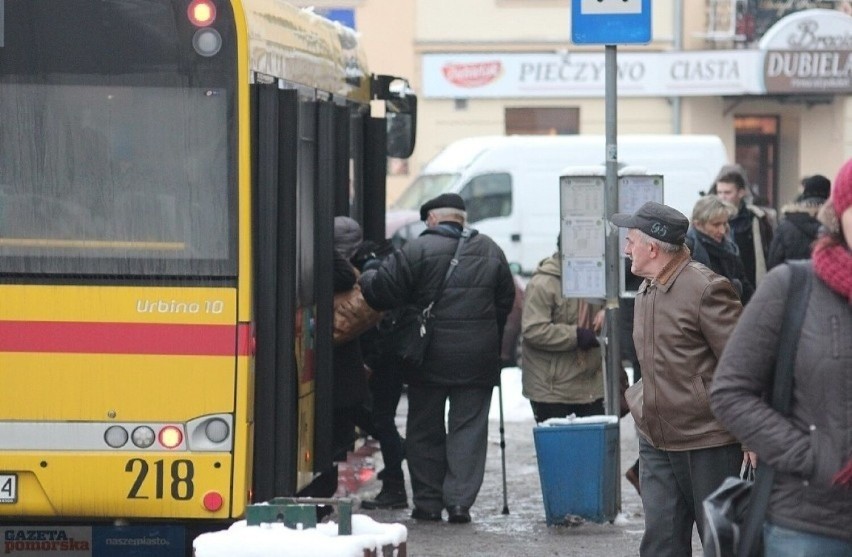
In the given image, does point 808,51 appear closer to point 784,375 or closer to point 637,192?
point 637,192

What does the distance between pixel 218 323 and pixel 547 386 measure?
328 cm

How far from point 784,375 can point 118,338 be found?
3378mm

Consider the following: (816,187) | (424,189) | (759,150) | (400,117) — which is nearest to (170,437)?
(400,117)

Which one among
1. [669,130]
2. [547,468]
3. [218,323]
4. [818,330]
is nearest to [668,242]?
[218,323]

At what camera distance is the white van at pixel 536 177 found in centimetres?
2114

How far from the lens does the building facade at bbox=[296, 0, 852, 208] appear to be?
29875 millimetres

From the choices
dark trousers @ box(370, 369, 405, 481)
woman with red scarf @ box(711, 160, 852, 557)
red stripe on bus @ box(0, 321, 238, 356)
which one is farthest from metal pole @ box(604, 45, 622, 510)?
woman with red scarf @ box(711, 160, 852, 557)

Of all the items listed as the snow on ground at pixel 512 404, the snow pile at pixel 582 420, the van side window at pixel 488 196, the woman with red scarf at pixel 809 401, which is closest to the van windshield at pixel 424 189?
the van side window at pixel 488 196

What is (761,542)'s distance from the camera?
4.38 meters

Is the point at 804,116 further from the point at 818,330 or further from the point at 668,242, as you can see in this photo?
the point at 818,330

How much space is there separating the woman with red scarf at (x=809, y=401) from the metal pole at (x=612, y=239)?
16.7 feet

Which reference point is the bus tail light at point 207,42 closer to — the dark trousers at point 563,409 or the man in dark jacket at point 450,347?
the man in dark jacket at point 450,347

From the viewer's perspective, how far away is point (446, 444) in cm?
982

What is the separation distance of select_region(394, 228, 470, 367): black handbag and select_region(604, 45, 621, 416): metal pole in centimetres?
80
